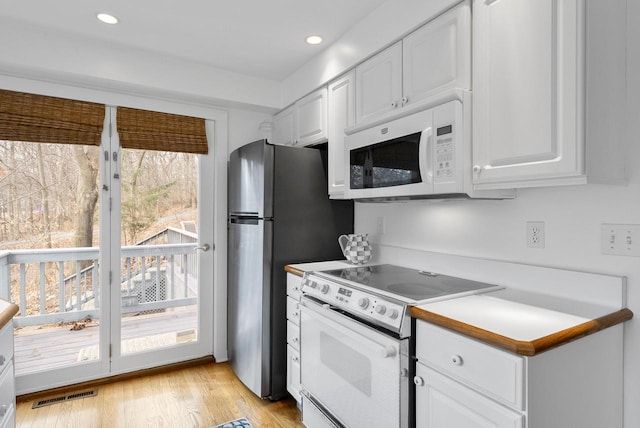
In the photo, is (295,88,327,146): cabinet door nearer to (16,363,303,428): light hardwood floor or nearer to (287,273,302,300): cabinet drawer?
(287,273,302,300): cabinet drawer

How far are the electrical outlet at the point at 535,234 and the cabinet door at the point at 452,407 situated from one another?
0.75m

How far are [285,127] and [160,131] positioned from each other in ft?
3.24

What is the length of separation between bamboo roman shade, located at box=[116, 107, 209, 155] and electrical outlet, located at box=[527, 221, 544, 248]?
2378mm

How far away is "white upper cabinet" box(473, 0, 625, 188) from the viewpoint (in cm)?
118

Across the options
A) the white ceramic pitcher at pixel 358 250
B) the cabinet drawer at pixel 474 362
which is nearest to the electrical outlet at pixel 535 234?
the cabinet drawer at pixel 474 362

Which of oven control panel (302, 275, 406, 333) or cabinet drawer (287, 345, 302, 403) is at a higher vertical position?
oven control panel (302, 275, 406, 333)

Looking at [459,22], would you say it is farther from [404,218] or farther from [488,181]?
[404,218]

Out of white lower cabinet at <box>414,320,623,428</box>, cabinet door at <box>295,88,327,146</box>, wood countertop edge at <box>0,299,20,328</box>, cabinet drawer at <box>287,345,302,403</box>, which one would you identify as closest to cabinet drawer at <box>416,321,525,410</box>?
white lower cabinet at <box>414,320,623,428</box>

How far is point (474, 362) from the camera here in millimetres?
1162

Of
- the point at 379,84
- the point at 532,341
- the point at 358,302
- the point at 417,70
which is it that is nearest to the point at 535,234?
the point at 532,341

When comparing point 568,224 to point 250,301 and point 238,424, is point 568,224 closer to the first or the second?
point 250,301

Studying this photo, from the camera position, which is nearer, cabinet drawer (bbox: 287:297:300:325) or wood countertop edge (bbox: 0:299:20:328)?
wood countertop edge (bbox: 0:299:20:328)

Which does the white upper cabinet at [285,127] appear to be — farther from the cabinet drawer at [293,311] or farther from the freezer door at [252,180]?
the cabinet drawer at [293,311]

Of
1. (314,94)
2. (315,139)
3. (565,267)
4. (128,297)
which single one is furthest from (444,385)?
(128,297)
